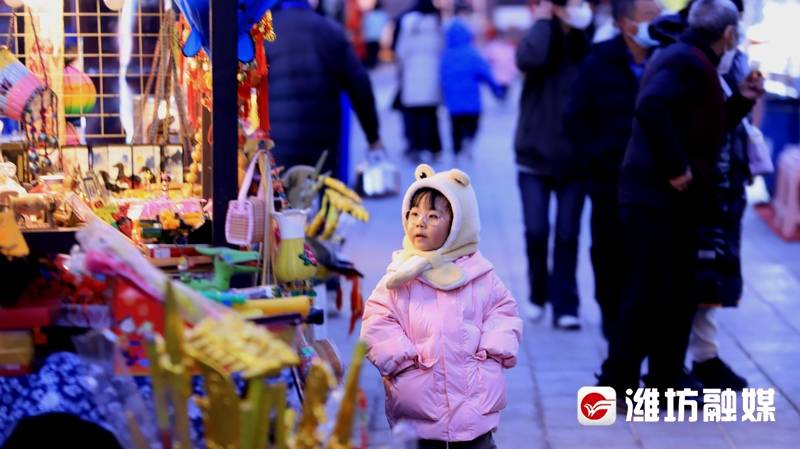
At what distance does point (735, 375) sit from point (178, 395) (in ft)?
13.0

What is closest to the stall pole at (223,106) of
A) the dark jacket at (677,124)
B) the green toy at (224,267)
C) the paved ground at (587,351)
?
the green toy at (224,267)

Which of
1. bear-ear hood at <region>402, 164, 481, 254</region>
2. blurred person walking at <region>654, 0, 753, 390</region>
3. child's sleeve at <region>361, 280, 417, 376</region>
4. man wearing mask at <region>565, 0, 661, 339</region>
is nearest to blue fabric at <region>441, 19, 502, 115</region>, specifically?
man wearing mask at <region>565, 0, 661, 339</region>

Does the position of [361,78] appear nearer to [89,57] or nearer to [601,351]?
[601,351]

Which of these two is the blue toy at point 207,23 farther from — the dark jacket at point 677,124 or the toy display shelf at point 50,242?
the dark jacket at point 677,124

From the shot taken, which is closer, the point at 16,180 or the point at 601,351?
the point at 16,180

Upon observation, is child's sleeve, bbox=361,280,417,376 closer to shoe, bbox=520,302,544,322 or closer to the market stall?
the market stall

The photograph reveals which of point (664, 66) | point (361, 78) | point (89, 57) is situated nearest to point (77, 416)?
point (89, 57)

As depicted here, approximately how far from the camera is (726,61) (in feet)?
22.0

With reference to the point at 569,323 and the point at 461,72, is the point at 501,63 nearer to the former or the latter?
the point at 461,72

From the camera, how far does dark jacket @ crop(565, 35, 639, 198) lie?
7625 mm

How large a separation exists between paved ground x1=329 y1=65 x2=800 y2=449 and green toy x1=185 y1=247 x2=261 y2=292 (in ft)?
6.39

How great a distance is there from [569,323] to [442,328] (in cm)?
385

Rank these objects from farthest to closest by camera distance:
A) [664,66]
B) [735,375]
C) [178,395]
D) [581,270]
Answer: [581,270]
[735,375]
[664,66]
[178,395]

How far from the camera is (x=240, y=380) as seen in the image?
396 centimetres
